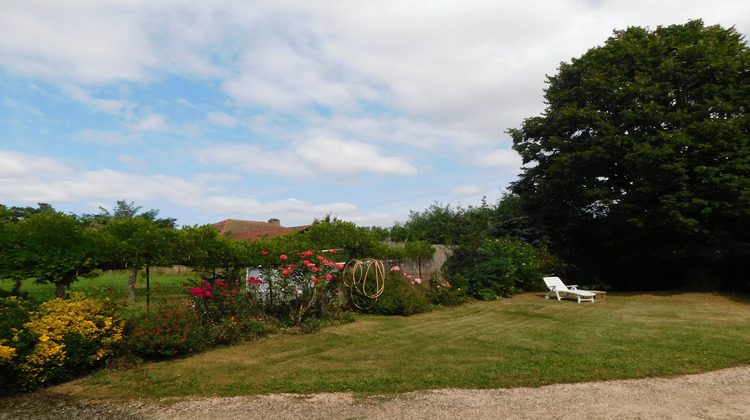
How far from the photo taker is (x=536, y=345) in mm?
7086

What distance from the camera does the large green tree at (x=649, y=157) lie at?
13.5m

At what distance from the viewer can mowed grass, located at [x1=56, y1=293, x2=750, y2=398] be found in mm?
5023

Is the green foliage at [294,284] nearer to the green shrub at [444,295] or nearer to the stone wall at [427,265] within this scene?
the stone wall at [427,265]

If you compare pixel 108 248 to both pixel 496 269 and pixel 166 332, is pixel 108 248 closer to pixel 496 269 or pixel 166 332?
pixel 166 332

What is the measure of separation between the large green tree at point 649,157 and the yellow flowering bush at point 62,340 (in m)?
15.2

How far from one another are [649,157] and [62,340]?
618 inches

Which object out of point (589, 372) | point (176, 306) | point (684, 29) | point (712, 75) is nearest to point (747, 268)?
point (712, 75)

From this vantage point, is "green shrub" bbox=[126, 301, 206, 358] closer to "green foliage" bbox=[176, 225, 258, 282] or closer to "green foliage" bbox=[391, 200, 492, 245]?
"green foliage" bbox=[176, 225, 258, 282]

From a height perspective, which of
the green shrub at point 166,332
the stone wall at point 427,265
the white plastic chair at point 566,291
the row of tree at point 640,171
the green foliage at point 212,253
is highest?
the row of tree at point 640,171

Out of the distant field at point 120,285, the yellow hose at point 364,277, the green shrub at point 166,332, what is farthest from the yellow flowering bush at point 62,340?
the yellow hose at point 364,277

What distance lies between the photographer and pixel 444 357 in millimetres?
6285

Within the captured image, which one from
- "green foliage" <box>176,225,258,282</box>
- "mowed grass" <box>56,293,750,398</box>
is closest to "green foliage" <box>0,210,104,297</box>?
"green foliage" <box>176,225,258,282</box>

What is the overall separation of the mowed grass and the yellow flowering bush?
261mm

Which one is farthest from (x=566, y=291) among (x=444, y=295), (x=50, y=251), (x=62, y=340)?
(x=50, y=251)
